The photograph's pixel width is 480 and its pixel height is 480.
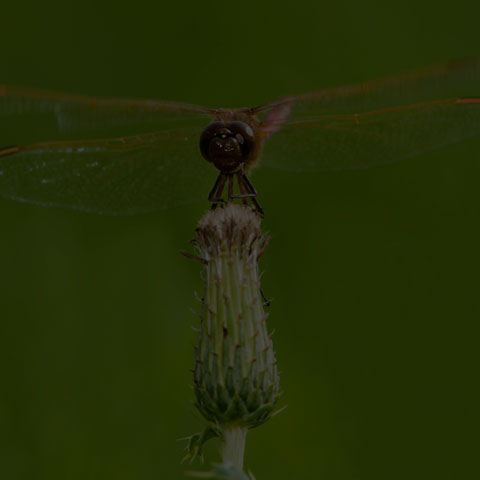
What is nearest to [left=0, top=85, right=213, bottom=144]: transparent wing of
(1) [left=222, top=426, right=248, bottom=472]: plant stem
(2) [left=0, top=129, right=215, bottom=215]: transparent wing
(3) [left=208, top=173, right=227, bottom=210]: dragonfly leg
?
(2) [left=0, top=129, right=215, bottom=215]: transparent wing

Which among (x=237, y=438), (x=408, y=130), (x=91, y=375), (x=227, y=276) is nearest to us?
(x=237, y=438)

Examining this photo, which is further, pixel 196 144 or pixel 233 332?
→ pixel 196 144

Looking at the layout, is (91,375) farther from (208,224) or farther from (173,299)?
(208,224)

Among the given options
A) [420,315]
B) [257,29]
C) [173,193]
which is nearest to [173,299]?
[173,193]

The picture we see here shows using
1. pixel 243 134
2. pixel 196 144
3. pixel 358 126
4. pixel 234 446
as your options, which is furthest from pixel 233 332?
pixel 358 126

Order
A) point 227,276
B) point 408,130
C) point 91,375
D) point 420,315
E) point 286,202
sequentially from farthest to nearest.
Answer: point 286,202
point 420,315
point 91,375
point 408,130
point 227,276

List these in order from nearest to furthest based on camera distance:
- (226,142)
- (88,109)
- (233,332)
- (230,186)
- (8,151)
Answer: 1. (233,332)
2. (226,142)
3. (230,186)
4. (88,109)
5. (8,151)

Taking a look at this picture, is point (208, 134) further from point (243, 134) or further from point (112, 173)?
point (112, 173)
